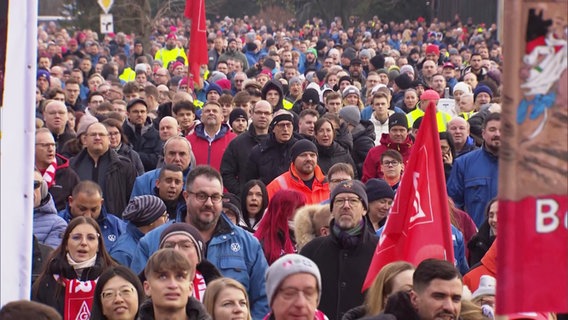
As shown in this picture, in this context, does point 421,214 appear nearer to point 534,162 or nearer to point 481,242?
point 481,242

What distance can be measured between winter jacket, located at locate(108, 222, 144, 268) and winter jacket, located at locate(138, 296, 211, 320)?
189cm

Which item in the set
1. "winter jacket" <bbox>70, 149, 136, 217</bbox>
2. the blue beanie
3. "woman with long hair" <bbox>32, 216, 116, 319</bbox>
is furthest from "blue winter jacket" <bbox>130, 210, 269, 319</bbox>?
the blue beanie

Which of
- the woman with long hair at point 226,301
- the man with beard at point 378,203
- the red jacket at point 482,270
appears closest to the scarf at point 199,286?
the woman with long hair at point 226,301

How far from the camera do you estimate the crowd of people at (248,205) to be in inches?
270

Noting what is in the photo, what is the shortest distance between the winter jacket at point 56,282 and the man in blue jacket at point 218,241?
0.24 metres

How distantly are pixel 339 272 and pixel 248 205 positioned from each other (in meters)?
2.48

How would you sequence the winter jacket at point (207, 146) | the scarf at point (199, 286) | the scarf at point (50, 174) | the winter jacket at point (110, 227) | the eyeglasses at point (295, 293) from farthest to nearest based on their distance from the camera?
the winter jacket at point (207, 146), the scarf at point (50, 174), the winter jacket at point (110, 227), the scarf at point (199, 286), the eyeglasses at point (295, 293)

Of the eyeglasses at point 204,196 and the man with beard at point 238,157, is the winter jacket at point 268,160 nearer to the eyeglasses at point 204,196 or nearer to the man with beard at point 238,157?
the man with beard at point 238,157

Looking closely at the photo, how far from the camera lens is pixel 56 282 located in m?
8.29

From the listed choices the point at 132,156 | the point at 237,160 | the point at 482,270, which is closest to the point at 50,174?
the point at 132,156

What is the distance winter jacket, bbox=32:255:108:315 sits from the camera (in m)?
8.23

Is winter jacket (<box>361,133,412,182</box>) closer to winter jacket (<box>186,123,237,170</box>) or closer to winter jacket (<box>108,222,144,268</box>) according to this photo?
winter jacket (<box>186,123,237,170</box>)

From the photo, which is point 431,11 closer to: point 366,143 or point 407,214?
point 366,143

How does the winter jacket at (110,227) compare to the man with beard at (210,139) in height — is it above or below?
below
